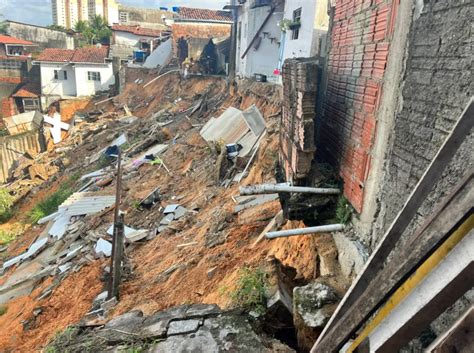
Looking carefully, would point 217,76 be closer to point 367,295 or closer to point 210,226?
point 210,226

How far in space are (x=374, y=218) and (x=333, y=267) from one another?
3.08ft

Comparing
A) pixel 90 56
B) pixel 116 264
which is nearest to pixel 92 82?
pixel 90 56

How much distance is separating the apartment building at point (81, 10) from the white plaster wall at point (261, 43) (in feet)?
113

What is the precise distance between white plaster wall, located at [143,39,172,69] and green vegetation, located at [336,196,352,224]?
26493 millimetres

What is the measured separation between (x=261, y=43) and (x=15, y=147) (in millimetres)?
16516

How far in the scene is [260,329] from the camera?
10.9 ft

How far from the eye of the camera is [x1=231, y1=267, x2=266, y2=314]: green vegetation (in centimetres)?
352

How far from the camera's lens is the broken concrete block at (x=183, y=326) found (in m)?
3.43

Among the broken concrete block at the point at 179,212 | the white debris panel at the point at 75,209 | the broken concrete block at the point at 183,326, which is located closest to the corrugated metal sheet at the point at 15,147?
the white debris panel at the point at 75,209

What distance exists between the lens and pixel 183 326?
3.50m

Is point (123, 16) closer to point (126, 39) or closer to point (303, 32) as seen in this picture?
point (126, 39)

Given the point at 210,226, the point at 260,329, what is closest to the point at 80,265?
the point at 210,226

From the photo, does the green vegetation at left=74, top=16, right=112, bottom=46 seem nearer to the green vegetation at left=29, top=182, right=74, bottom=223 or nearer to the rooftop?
the rooftop

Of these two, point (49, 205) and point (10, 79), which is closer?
point (49, 205)
